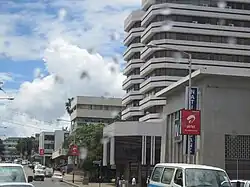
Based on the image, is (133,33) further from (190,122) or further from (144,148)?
(190,122)

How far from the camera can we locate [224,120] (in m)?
36.8

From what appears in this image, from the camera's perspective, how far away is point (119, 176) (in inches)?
2279

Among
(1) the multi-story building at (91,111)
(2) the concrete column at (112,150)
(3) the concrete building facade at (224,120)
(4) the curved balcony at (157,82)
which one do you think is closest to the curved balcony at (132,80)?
(4) the curved balcony at (157,82)

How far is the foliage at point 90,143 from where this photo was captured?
66750 mm

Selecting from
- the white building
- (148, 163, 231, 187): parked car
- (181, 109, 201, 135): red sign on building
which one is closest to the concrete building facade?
(181, 109, 201, 135): red sign on building

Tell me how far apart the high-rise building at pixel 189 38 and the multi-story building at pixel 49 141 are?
56.3 meters

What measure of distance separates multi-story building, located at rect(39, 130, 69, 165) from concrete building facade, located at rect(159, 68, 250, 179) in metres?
119

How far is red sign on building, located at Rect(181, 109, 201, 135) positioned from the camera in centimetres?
3094

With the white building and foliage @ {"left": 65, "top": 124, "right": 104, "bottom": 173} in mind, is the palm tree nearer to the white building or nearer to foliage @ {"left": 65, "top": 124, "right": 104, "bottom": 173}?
the white building

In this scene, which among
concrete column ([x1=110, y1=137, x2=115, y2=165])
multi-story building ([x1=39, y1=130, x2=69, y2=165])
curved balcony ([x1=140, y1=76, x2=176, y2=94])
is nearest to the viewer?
concrete column ([x1=110, y1=137, x2=115, y2=165])

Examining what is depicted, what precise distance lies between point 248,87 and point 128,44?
8035 centimetres

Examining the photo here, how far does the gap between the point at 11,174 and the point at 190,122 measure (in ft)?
48.3

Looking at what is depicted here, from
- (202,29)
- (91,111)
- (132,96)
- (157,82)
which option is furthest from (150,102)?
(91,111)

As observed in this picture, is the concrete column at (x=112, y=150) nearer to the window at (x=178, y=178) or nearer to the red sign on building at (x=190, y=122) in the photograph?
the red sign on building at (x=190, y=122)
